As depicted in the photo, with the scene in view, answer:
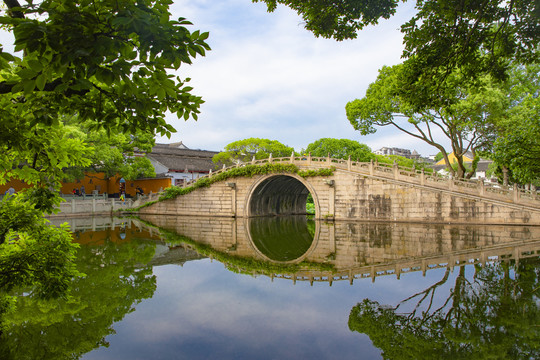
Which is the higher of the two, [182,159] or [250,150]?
[250,150]

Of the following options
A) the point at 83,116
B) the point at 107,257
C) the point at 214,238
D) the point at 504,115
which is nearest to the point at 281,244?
the point at 214,238

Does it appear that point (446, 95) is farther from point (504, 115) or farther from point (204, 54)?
point (504, 115)

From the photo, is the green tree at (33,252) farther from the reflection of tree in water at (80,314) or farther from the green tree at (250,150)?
the green tree at (250,150)

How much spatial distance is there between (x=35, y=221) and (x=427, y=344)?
4.67 metres

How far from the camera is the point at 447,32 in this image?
17.8ft

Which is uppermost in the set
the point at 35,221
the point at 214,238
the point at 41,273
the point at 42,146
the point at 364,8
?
the point at 364,8

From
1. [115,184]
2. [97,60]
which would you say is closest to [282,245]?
[97,60]

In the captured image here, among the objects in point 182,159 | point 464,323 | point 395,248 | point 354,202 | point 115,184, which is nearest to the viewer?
point 464,323

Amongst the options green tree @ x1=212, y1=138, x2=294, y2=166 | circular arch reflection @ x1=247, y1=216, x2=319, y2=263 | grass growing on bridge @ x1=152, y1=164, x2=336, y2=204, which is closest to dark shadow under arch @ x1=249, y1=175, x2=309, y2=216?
grass growing on bridge @ x1=152, y1=164, x2=336, y2=204

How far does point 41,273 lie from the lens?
12.5 feet

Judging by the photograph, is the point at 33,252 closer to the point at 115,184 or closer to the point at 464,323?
the point at 464,323

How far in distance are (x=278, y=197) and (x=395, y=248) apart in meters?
18.3

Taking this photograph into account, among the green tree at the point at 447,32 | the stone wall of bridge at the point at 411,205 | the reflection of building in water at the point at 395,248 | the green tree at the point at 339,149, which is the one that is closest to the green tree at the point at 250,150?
the green tree at the point at 339,149

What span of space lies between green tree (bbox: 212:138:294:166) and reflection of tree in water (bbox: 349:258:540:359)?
2604 cm
